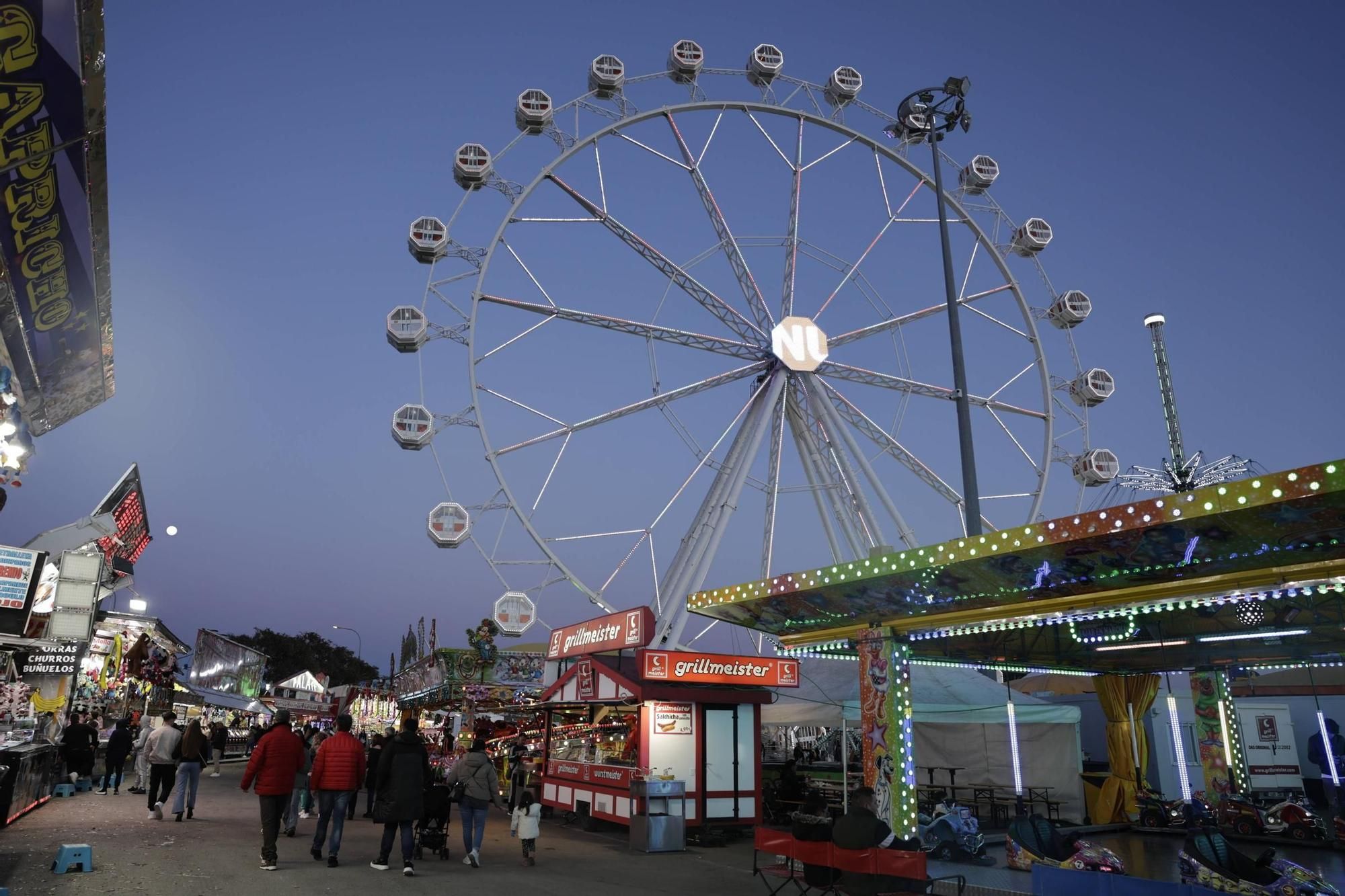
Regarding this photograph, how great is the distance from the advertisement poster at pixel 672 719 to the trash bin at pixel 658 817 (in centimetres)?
112

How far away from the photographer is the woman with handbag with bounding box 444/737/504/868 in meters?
10.2

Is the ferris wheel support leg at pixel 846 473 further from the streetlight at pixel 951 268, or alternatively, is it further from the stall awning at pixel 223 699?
the stall awning at pixel 223 699

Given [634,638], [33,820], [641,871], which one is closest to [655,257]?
[634,638]

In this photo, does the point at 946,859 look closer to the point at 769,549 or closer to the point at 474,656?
the point at 769,549

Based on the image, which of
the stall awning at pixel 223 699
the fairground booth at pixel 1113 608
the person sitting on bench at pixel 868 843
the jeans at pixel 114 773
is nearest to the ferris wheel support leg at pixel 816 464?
the fairground booth at pixel 1113 608

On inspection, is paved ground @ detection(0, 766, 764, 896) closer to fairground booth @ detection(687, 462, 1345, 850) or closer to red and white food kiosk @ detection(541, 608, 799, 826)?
red and white food kiosk @ detection(541, 608, 799, 826)

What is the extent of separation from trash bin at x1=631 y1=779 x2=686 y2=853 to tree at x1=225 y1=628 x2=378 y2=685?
8136 cm

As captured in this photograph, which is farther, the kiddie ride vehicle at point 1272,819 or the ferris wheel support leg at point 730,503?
the ferris wheel support leg at point 730,503

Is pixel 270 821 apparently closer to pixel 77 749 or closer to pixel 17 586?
pixel 17 586

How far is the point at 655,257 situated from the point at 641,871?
43.2 ft

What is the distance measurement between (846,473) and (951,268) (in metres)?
7.06

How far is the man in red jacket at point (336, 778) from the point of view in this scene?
31.8ft

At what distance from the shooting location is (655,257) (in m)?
19.8

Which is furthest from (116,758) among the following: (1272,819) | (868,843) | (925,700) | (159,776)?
(1272,819)
